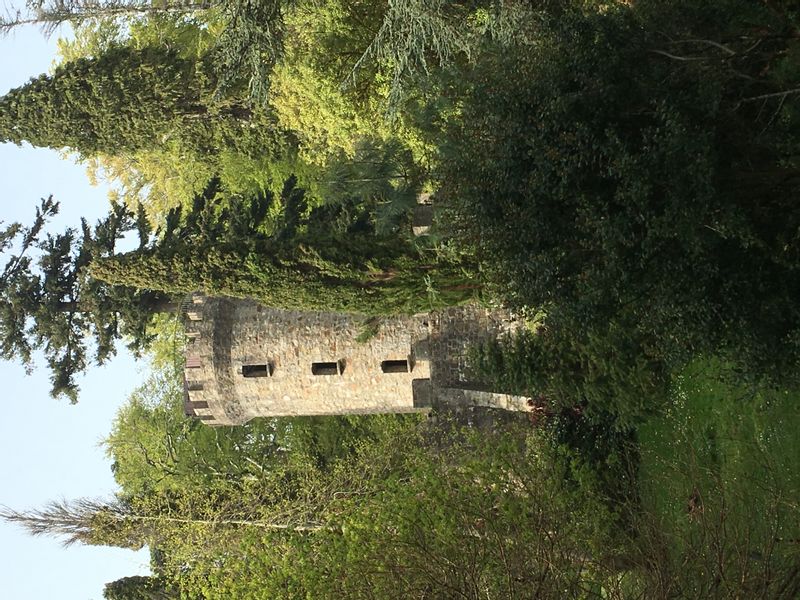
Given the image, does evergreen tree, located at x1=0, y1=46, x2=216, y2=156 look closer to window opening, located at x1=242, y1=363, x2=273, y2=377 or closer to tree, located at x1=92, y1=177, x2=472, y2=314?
tree, located at x1=92, y1=177, x2=472, y2=314

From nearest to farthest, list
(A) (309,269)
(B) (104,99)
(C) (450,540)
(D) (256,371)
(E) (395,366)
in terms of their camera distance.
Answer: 1. (C) (450,540)
2. (A) (309,269)
3. (E) (395,366)
4. (D) (256,371)
5. (B) (104,99)

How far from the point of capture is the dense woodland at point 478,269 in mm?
8797

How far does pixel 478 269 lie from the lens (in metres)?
14.5

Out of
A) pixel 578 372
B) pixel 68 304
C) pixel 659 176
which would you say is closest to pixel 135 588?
pixel 68 304

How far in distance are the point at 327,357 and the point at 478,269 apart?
173 inches

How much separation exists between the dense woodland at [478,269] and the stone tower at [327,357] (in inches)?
57.4

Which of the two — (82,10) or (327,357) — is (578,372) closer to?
(327,357)

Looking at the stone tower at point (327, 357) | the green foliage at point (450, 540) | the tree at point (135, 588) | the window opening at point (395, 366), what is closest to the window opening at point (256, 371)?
the stone tower at point (327, 357)

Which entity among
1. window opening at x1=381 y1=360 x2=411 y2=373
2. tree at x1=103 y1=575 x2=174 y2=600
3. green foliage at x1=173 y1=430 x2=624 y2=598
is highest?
window opening at x1=381 y1=360 x2=411 y2=373

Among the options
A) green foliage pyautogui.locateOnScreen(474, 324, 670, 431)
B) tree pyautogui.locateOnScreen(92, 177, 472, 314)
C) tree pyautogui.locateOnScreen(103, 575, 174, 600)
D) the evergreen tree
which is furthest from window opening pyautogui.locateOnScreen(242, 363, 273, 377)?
tree pyautogui.locateOnScreen(103, 575, 174, 600)

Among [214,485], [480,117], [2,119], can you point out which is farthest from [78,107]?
[480,117]

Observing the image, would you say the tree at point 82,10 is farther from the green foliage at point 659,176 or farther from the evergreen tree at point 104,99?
the green foliage at point 659,176

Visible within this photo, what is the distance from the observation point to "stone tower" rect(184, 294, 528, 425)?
17453 mm

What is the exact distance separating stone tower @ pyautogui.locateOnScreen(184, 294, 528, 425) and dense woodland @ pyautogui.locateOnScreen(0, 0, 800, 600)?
1457mm
